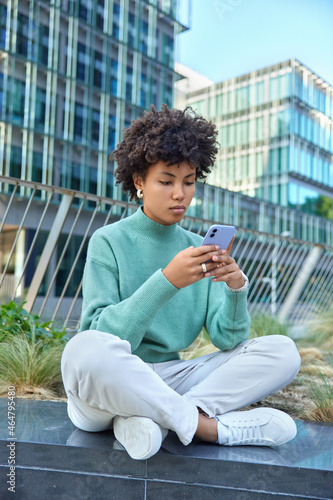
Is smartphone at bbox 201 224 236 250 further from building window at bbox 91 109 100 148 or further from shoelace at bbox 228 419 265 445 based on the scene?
building window at bbox 91 109 100 148

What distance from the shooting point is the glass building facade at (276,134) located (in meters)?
35.0

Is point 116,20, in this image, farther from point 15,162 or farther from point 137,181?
point 137,181

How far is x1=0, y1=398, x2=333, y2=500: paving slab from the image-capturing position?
1.64m

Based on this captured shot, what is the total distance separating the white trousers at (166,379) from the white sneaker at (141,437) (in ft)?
0.10

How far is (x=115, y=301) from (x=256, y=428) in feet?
2.34

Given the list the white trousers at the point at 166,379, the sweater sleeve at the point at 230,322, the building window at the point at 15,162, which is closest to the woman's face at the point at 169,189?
the sweater sleeve at the point at 230,322

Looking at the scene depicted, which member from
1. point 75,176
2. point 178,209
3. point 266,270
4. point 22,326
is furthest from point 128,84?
point 178,209

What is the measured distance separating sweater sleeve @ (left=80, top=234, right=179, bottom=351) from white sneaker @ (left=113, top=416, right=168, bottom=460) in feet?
1.00

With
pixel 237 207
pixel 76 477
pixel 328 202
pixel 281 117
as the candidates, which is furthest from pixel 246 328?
pixel 328 202

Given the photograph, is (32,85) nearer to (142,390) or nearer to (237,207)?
(237,207)

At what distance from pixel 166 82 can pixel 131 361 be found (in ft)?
89.6

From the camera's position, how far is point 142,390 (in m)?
1.61

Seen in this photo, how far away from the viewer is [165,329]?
2.05m

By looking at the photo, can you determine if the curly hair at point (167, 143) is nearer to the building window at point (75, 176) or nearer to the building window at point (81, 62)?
the building window at point (75, 176)
